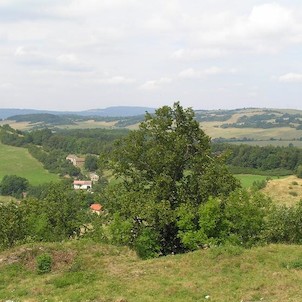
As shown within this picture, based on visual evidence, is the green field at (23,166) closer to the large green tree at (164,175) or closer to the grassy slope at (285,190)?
the grassy slope at (285,190)

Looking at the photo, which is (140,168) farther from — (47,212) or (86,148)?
(86,148)

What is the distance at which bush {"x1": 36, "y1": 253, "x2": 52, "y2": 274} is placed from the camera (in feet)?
59.2

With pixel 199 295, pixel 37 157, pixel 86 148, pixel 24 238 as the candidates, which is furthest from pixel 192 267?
pixel 86 148

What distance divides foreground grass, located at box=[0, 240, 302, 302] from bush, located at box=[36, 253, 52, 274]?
0.26m

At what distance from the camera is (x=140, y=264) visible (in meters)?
18.5

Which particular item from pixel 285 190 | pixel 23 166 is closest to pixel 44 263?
pixel 285 190

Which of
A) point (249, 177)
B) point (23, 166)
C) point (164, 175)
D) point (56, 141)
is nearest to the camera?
point (164, 175)

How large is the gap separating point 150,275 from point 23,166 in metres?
131

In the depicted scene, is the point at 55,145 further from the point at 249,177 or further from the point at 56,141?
the point at 249,177

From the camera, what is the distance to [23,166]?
140625 mm

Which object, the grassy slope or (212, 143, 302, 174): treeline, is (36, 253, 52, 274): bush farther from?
(212, 143, 302, 174): treeline

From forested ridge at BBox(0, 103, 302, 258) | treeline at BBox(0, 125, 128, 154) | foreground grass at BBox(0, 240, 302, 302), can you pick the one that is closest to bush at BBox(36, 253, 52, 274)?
foreground grass at BBox(0, 240, 302, 302)

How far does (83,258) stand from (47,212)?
1207 centimetres

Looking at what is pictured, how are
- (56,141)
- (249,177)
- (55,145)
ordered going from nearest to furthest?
(249,177) < (55,145) < (56,141)
